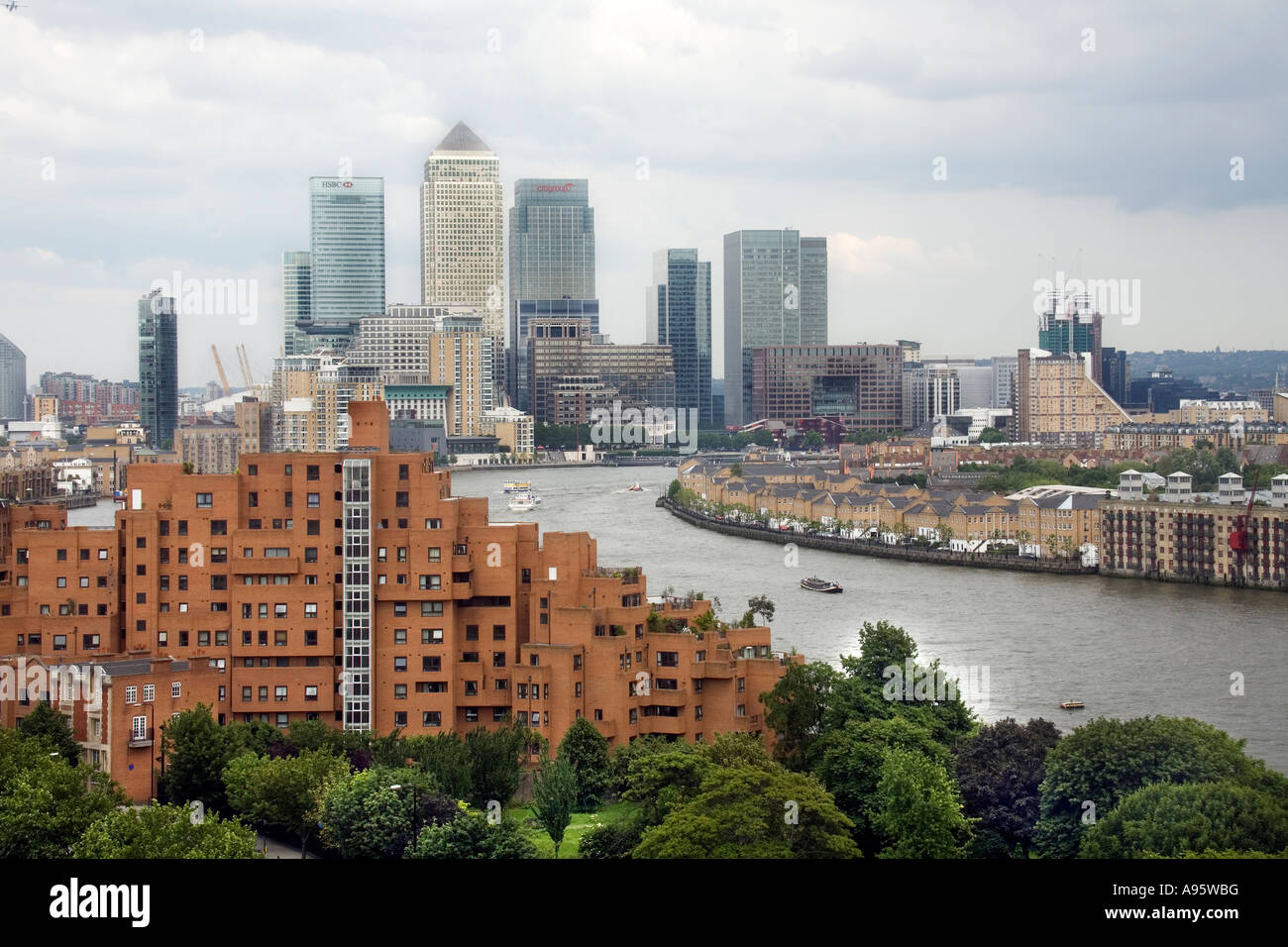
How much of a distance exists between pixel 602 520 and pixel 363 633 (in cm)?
2775

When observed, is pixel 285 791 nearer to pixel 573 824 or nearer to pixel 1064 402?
pixel 573 824

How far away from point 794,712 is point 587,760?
1.66 m

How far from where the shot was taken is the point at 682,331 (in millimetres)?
101000

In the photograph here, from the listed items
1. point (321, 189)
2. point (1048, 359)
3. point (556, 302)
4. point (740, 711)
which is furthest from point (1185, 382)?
point (740, 711)

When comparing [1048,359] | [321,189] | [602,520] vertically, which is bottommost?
[602,520]

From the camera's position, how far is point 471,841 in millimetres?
9547

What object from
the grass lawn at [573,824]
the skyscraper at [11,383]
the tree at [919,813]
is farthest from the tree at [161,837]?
the skyscraper at [11,383]

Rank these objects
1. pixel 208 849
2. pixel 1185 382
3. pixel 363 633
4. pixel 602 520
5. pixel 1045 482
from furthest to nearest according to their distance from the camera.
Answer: pixel 1185 382 → pixel 1045 482 → pixel 602 520 → pixel 363 633 → pixel 208 849

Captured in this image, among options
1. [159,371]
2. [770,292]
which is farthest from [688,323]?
[159,371]

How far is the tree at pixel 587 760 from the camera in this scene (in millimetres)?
11828

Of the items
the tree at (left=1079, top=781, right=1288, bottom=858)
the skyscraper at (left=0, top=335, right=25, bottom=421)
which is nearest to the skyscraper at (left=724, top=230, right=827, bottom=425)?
the skyscraper at (left=0, top=335, right=25, bottom=421)

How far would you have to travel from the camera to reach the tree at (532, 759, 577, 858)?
10641mm
